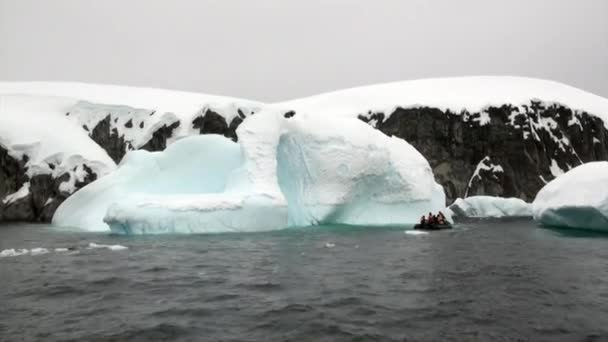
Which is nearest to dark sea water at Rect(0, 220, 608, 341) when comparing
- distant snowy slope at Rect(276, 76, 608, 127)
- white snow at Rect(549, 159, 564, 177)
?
white snow at Rect(549, 159, 564, 177)

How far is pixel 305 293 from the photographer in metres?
9.12

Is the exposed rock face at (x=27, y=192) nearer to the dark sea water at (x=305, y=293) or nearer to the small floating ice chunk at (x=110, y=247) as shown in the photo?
the dark sea water at (x=305, y=293)

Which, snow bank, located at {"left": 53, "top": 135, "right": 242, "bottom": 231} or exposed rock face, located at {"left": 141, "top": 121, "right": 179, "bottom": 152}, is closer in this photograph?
snow bank, located at {"left": 53, "top": 135, "right": 242, "bottom": 231}

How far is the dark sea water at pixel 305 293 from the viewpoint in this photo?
22.3 ft

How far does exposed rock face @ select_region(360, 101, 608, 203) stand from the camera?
4834 centimetres

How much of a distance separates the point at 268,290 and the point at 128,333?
3216 mm

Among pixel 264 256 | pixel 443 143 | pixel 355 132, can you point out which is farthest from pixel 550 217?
pixel 443 143

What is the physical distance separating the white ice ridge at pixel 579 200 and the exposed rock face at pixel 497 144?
22903 mm

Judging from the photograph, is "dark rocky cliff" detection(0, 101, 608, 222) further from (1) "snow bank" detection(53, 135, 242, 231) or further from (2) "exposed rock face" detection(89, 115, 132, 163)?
(1) "snow bank" detection(53, 135, 242, 231)

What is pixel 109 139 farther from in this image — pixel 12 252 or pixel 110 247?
pixel 110 247

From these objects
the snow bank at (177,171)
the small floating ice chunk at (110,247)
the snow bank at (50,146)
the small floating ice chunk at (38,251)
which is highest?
the snow bank at (50,146)

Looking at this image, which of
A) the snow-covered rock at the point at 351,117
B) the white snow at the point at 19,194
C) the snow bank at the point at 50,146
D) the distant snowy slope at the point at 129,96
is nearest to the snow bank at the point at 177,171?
the snow bank at the point at 50,146

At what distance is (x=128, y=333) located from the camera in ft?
21.9

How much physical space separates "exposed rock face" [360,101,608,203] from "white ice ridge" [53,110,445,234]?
76.8ft
